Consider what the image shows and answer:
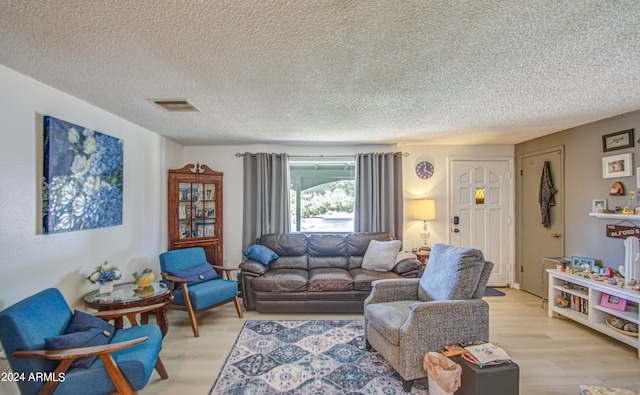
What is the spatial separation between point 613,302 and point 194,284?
454 cm

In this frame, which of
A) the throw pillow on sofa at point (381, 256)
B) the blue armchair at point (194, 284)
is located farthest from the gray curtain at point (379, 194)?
the blue armchair at point (194, 284)

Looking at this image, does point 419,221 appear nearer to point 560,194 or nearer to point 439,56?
point 560,194

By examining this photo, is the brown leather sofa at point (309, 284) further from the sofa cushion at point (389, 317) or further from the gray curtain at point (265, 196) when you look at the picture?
the sofa cushion at point (389, 317)

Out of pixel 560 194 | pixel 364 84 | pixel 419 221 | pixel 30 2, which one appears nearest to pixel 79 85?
pixel 30 2

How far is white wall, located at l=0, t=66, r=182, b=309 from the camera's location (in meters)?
1.91

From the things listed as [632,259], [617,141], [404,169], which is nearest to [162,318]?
[404,169]

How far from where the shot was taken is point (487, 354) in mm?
1854

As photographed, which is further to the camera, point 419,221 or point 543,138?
point 419,221

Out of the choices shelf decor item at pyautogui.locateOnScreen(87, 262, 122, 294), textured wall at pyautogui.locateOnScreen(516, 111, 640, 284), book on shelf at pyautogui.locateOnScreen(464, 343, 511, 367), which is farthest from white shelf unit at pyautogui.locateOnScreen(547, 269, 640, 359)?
shelf decor item at pyautogui.locateOnScreen(87, 262, 122, 294)

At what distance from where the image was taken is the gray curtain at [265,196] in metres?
4.46

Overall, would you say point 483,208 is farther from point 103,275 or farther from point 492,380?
point 103,275

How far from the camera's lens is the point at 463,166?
4656mm

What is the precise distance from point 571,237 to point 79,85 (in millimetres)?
5611

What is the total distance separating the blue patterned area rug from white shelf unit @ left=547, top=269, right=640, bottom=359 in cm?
215
